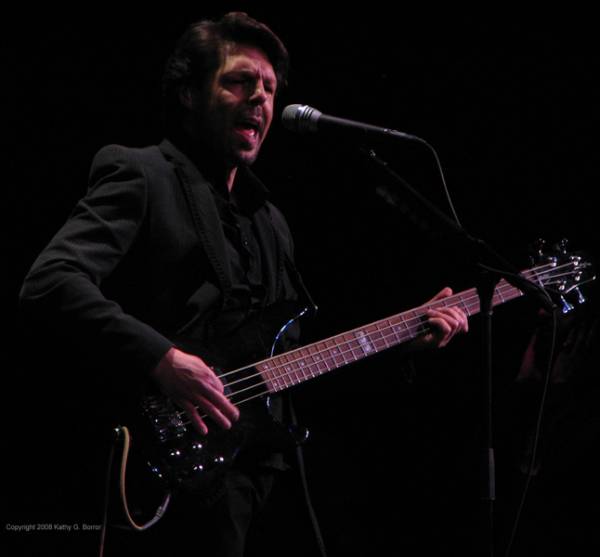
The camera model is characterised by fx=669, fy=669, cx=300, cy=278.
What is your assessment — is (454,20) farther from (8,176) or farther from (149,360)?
(149,360)

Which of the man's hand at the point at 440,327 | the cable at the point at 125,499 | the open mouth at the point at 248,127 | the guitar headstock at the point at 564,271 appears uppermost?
the open mouth at the point at 248,127

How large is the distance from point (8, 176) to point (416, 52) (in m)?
2.00

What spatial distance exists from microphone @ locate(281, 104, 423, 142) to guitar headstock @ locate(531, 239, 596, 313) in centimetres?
107

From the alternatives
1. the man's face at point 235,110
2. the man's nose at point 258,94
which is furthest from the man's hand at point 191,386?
the man's nose at point 258,94

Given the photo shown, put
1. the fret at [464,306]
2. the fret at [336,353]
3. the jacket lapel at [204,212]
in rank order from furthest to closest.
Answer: the fret at [464,306]
the fret at [336,353]
the jacket lapel at [204,212]

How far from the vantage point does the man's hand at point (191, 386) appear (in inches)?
63.2

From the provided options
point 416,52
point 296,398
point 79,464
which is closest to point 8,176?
point 79,464

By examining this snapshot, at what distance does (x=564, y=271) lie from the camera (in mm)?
2607

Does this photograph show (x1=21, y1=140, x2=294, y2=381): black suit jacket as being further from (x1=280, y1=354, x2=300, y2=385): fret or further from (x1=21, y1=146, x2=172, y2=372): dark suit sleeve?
(x1=280, y1=354, x2=300, y2=385): fret

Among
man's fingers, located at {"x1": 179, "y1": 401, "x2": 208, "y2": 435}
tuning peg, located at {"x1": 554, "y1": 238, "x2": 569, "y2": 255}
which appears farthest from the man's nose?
tuning peg, located at {"x1": 554, "y1": 238, "x2": 569, "y2": 255}

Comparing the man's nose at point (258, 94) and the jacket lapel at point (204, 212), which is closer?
the jacket lapel at point (204, 212)

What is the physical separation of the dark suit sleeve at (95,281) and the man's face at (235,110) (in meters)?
0.49

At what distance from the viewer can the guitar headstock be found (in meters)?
2.56

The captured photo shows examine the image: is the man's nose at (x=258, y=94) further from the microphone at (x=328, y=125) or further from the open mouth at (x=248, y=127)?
the microphone at (x=328, y=125)
